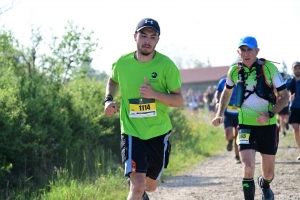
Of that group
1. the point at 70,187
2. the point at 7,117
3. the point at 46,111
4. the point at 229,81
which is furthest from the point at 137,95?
the point at 46,111

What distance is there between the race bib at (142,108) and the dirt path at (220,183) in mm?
3144

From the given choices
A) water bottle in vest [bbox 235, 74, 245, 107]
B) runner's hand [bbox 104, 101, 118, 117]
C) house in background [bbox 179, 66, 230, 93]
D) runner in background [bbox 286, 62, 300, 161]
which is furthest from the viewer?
house in background [bbox 179, 66, 230, 93]

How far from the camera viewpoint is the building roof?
3167 inches

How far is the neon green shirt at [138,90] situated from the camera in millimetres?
5730

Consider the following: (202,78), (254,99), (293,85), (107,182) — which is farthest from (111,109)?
(202,78)

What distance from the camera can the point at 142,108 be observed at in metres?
5.71

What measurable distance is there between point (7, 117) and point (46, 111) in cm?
121

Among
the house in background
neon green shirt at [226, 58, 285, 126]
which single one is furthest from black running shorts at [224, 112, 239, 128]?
the house in background

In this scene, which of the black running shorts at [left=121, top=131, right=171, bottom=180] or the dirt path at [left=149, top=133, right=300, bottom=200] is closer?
the black running shorts at [left=121, top=131, right=171, bottom=180]

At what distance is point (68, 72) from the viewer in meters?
17.2

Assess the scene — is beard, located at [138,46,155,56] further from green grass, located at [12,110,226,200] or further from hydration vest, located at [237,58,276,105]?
green grass, located at [12,110,226,200]

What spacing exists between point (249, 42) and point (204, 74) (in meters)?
76.6

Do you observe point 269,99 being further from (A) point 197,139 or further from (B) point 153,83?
(A) point 197,139

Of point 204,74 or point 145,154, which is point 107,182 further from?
point 204,74
